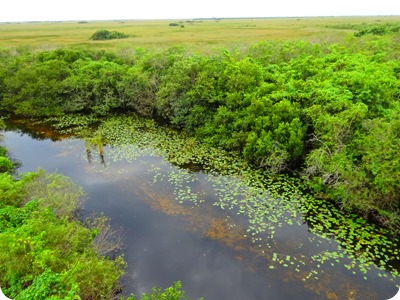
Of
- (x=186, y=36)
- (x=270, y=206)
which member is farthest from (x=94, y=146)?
(x=186, y=36)

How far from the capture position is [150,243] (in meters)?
12.0

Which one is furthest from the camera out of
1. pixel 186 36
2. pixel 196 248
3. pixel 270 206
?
pixel 186 36

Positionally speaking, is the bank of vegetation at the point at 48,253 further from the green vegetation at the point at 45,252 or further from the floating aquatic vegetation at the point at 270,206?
the floating aquatic vegetation at the point at 270,206

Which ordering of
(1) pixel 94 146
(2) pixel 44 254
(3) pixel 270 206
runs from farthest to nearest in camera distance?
1. (1) pixel 94 146
2. (3) pixel 270 206
3. (2) pixel 44 254

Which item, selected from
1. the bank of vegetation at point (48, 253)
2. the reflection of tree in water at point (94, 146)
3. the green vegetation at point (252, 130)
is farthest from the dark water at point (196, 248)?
the reflection of tree in water at point (94, 146)

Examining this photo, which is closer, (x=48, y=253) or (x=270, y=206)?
(x=48, y=253)

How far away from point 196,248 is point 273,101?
10.2m

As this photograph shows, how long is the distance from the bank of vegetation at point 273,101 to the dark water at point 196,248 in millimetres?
3339

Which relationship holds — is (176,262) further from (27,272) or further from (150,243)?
(27,272)

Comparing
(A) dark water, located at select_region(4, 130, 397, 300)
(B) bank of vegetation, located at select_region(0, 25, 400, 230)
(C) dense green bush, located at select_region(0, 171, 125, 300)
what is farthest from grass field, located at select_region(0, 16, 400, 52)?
(C) dense green bush, located at select_region(0, 171, 125, 300)

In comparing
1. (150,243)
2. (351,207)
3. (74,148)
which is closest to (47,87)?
(74,148)

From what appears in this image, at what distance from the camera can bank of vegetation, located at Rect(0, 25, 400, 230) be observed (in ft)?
42.4

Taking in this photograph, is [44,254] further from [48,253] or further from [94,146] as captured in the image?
[94,146]

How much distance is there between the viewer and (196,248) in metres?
11.6
